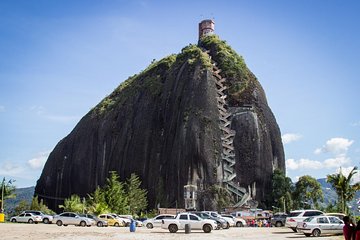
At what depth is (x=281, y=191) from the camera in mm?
82875

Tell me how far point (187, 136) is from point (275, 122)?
21.9m

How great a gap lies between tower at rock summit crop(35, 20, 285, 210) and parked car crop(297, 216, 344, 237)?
146 feet

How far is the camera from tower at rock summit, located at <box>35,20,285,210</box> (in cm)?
8219

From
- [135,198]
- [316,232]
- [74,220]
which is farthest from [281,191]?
[316,232]

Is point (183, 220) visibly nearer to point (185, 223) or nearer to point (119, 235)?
point (185, 223)

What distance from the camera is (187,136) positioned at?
83562 mm

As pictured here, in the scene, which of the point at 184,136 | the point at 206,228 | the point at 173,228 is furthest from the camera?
the point at 184,136

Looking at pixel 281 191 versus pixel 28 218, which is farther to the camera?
pixel 281 191

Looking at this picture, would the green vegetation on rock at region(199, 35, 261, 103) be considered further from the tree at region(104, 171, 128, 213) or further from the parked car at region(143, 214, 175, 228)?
the parked car at region(143, 214, 175, 228)

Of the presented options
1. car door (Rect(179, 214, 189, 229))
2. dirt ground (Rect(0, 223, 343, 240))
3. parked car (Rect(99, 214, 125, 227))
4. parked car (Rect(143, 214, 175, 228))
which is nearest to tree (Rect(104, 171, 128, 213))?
parked car (Rect(99, 214, 125, 227))

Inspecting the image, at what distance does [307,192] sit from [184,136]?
2752 cm

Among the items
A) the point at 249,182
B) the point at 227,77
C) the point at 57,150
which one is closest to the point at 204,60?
the point at 227,77

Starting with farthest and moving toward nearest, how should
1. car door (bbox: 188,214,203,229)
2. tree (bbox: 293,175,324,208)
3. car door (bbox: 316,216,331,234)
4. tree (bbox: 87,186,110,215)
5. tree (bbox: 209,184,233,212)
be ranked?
1. tree (bbox: 293,175,324,208)
2. tree (bbox: 209,184,233,212)
3. tree (bbox: 87,186,110,215)
4. car door (bbox: 188,214,203,229)
5. car door (bbox: 316,216,331,234)

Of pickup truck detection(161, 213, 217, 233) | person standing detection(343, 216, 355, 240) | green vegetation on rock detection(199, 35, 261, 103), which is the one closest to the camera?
person standing detection(343, 216, 355, 240)
